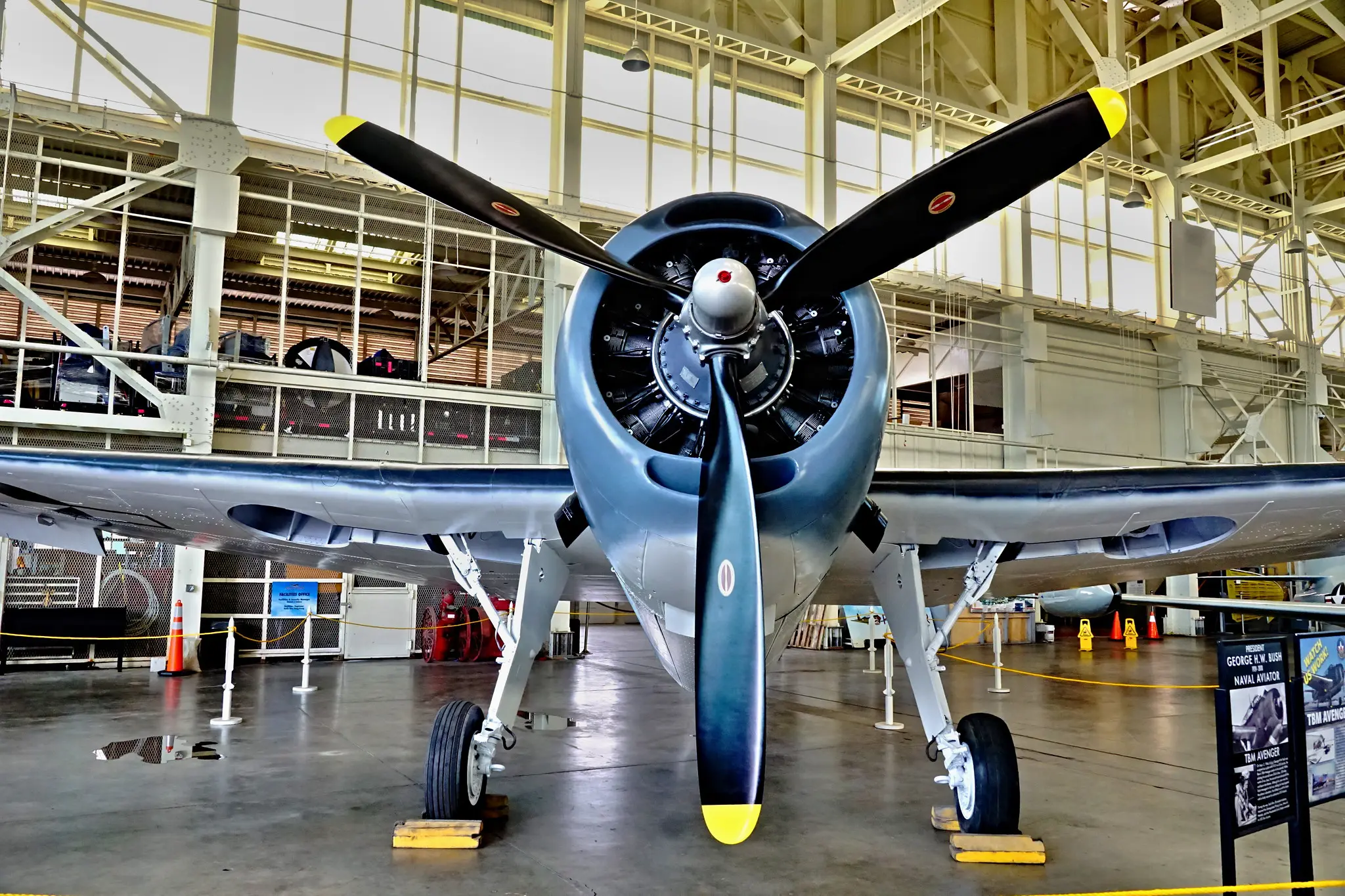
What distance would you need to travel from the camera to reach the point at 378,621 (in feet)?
49.8

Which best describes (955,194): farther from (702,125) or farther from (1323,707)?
(702,125)

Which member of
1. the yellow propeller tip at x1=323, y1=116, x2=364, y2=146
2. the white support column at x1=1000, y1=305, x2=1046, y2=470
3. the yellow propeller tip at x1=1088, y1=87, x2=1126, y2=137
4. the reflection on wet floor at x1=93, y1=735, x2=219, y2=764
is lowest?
the reflection on wet floor at x1=93, y1=735, x2=219, y2=764

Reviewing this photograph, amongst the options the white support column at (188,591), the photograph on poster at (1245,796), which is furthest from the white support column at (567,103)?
the photograph on poster at (1245,796)

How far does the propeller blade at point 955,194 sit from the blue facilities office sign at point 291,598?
12465mm

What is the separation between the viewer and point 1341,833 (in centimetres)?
591

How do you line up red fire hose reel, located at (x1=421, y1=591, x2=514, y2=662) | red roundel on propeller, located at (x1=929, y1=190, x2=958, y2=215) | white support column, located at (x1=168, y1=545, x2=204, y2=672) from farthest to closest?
red fire hose reel, located at (x1=421, y1=591, x2=514, y2=662)
white support column, located at (x1=168, y1=545, x2=204, y2=672)
red roundel on propeller, located at (x1=929, y1=190, x2=958, y2=215)

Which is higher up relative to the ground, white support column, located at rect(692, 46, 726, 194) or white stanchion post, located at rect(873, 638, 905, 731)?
white support column, located at rect(692, 46, 726, 194)

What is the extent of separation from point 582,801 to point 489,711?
1.28 metres

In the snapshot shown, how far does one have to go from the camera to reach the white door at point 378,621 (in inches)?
589

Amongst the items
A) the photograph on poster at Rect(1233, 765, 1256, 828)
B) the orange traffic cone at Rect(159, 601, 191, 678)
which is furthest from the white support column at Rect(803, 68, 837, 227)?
the photograph on poster at Rect(1233, 765, 1256, 828)

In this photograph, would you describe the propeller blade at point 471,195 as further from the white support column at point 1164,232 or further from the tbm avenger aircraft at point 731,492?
the white support column at point 1164,232

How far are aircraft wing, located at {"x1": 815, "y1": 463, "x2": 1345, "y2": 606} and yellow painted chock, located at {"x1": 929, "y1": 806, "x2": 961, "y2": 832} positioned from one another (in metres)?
1.50

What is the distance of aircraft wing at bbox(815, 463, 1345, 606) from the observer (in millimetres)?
4895

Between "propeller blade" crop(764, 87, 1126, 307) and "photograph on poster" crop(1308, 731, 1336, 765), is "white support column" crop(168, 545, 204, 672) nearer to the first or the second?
"propeller blade" crop(764, 87, 1126, 307)
